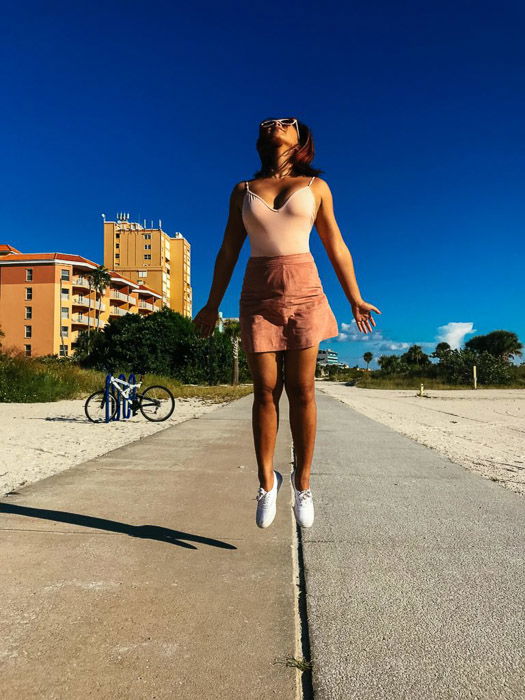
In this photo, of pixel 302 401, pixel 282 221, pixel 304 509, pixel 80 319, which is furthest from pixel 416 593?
pixel 80 319

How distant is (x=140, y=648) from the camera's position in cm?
148

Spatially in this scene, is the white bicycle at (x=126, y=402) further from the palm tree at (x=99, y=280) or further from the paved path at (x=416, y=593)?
the palm tree at (x=99, y=280)

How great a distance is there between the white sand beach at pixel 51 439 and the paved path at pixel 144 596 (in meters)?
1.42

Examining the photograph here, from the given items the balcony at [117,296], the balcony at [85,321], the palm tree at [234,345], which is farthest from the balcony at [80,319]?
the palm tree at [234,345]

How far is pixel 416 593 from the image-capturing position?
1859mm

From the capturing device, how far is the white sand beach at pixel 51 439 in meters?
4.83

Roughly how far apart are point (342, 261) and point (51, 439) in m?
5.98

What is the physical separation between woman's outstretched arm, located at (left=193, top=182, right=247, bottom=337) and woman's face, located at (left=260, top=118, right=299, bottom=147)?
0.27 metres

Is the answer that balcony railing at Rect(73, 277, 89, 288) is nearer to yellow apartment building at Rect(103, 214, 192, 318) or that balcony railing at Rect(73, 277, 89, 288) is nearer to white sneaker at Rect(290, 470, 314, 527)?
yellow apartment building at Rect(103, 214, 192, 318)

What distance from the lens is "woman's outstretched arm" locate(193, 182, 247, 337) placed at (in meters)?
2.50

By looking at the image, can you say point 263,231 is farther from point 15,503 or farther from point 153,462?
point 153,462

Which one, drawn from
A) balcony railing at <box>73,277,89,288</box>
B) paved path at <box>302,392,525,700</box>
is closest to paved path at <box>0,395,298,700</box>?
paved path at <box>302,392,525,700</box>

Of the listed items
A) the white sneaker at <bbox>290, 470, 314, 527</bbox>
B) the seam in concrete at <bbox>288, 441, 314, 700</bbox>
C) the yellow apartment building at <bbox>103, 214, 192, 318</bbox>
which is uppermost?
the yellow apartment building at <bbox>103, 214, 192, 318</bbox>

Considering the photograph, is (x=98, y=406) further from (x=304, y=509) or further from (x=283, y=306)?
(x=283, y=306)
